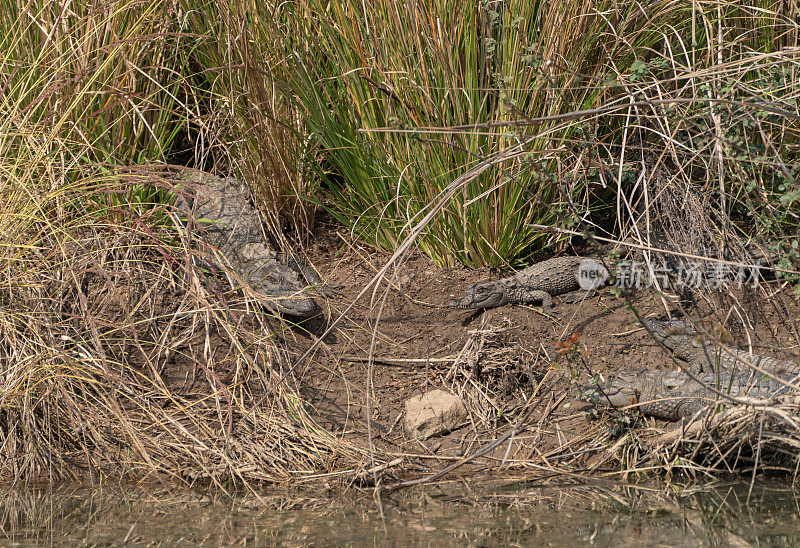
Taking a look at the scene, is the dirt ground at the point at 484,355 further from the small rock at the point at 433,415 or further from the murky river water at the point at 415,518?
the murky river water at the point at 415,518

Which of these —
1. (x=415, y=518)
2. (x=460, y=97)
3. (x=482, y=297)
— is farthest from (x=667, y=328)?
(x=415, y=518)

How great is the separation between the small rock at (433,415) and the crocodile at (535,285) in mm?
712

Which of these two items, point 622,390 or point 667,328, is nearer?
point 622,390

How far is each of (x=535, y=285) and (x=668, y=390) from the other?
97 cm

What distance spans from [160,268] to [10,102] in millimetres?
→ 1199

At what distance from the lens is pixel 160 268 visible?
3.87 m

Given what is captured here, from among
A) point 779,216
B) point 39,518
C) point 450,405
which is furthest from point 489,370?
point 39,518

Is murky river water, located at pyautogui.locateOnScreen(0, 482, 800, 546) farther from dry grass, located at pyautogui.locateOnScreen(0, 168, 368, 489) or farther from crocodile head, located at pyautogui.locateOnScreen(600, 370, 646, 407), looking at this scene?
crocodile head, located at pyautogui.locateOnScreen(600, 370, 646, 407)

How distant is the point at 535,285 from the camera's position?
4.09 meters

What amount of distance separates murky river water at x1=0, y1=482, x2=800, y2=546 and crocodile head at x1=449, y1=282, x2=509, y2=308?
124 centimetres

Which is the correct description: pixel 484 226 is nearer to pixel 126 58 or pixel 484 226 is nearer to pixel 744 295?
pixel 744 295

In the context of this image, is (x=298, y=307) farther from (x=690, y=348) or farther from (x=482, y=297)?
(x=690, y=348)

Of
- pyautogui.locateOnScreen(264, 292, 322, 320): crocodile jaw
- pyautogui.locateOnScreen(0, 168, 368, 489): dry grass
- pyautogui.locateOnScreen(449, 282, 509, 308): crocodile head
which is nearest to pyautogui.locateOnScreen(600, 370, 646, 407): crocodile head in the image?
pyautogui.locateOnScreen(449, 282, 509, 308): crocodile head

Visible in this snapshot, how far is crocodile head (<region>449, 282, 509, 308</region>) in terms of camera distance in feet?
13.0
